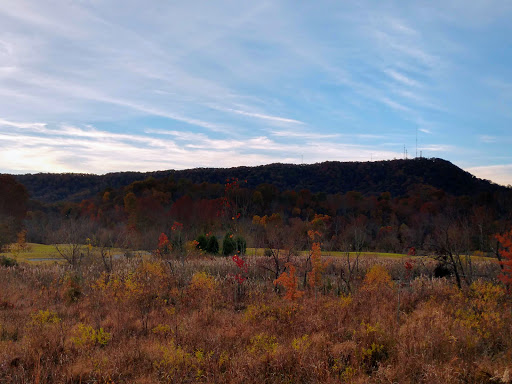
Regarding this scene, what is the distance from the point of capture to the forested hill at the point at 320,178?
67.9 m

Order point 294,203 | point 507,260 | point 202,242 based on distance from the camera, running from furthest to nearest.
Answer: point 294,203 → point 202,242 → point 507,260

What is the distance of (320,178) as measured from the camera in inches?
3071

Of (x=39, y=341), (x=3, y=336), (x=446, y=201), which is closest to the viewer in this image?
(x=39, y=341)

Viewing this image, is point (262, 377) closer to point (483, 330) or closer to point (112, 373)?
point (112, 373)

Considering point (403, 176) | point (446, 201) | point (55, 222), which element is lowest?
point (55, 222)

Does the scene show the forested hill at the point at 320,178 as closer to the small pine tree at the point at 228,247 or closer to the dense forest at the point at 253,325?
the small pine tree at the point at 228,247

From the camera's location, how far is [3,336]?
7.43 metres

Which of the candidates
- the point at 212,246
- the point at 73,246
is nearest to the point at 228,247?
the point at 212,246

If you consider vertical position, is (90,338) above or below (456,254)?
below

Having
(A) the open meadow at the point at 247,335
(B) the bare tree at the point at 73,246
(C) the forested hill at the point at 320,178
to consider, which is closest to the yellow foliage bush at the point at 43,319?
(A) the open meadow at the point at 247,335

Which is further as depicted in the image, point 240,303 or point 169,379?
point 240,303

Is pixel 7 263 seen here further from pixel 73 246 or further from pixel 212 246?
pixel 212 246

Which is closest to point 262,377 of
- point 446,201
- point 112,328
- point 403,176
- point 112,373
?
point 112,373

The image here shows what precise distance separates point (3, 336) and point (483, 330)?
929 centimetres
